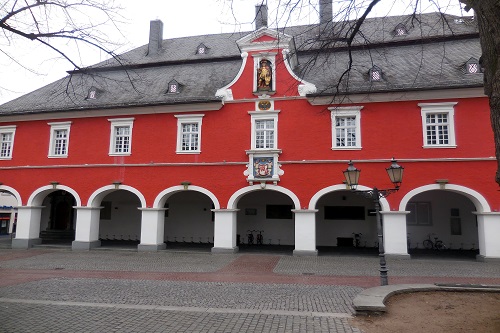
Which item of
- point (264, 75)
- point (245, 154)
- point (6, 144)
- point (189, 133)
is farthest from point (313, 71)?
point (6, 144)

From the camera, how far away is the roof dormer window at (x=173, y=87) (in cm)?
1897

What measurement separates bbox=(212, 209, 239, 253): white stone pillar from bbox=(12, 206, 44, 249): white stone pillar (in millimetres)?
9748

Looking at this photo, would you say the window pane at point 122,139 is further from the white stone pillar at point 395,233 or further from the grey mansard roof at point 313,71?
the white stone pillar at point 395,233

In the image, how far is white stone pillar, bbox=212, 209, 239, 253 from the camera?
16.9 meters

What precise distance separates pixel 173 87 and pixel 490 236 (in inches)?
619

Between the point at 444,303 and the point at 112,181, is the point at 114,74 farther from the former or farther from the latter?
the point at 444,303

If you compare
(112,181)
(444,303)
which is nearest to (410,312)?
(444,303)

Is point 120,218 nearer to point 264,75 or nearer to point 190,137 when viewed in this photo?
point 190,137

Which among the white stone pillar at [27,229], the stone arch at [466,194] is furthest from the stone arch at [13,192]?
the stone arch at [466,194]

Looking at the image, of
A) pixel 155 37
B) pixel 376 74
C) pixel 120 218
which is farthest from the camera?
pixel 155 37

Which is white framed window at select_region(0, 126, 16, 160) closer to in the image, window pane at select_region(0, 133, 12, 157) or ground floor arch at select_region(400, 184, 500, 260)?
window pane at select_region(0, 133, 12, 157)

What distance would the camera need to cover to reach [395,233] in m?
15.5

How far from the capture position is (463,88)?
1530 cm

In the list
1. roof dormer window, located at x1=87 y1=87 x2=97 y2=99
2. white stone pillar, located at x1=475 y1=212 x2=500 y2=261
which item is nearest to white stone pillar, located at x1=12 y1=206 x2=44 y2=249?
roof dormer window, located at x1=87 y1=87 x2=97 y2=99
